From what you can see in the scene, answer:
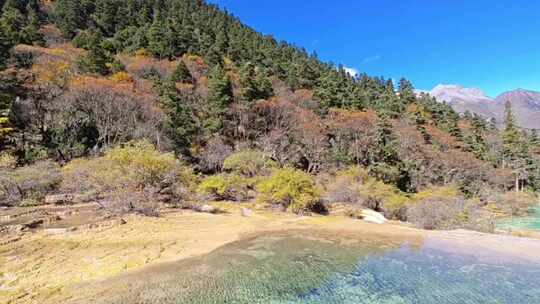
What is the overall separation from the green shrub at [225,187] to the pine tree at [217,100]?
10190 millimetres

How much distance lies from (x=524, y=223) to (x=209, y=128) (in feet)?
103

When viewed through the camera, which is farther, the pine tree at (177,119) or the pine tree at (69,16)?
the pine tree at (69,16)

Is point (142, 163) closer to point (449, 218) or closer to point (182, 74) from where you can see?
point (449, 218)

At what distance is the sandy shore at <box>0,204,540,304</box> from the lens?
10455 millimetres

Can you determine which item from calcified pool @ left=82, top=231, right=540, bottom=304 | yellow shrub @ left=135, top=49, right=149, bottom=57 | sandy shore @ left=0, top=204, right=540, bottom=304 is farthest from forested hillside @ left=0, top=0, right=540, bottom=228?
calcified pool @ left=82, top=231, right=540, bottom=304

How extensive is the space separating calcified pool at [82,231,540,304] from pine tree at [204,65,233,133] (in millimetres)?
23879

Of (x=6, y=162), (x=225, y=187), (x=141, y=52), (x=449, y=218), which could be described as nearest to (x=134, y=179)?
(x=225, y=187)

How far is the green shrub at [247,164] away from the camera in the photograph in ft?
101

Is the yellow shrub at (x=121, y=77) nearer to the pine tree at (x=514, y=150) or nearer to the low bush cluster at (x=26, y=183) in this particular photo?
the low bush cluster at (x=26, y=183)

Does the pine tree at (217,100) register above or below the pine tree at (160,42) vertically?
below

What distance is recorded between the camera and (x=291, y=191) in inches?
961

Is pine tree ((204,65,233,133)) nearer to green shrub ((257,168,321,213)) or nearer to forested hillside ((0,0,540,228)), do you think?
forested hillside ((0,0,540,228))

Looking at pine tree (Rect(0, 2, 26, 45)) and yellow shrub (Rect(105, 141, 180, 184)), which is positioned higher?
pine tree (Rect(0, 2, 26, 45))

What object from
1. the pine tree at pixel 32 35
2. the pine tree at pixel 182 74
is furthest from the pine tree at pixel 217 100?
the pine tree at pixel 32 35
